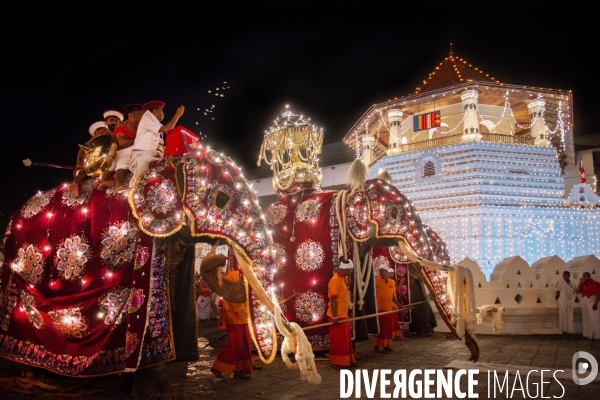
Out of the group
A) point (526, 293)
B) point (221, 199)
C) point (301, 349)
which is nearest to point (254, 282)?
point (301, 349)

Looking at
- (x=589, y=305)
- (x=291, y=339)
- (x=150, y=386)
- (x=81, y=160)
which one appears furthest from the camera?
(x=589, y=305)

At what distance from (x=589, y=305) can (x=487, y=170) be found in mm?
13251

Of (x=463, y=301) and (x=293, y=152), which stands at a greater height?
(x=293, y=152)

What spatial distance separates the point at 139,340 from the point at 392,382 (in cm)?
296

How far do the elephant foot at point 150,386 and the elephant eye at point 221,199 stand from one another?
1708 millimetres

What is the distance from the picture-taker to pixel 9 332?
622 cm

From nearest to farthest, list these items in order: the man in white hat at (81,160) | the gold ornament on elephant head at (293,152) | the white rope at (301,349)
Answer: the white rope at (301,349) → the man in white hat at (81,160) → the gold ornament on elephant head at (293,152)

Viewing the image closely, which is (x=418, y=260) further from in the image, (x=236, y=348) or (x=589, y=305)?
(x=589, y=305)

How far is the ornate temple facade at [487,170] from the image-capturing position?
2181 centimetres

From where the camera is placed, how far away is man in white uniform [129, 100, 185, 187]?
5450mm

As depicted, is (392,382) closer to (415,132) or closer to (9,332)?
(9,332)

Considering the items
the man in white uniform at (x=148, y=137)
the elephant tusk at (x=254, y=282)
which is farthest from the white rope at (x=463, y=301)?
the man in white uniform at (x=148, y=137)

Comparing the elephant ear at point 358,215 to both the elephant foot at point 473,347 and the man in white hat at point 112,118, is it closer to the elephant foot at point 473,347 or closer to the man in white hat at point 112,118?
the elephant foot at point 473,347

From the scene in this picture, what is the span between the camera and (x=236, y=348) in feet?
20.4
